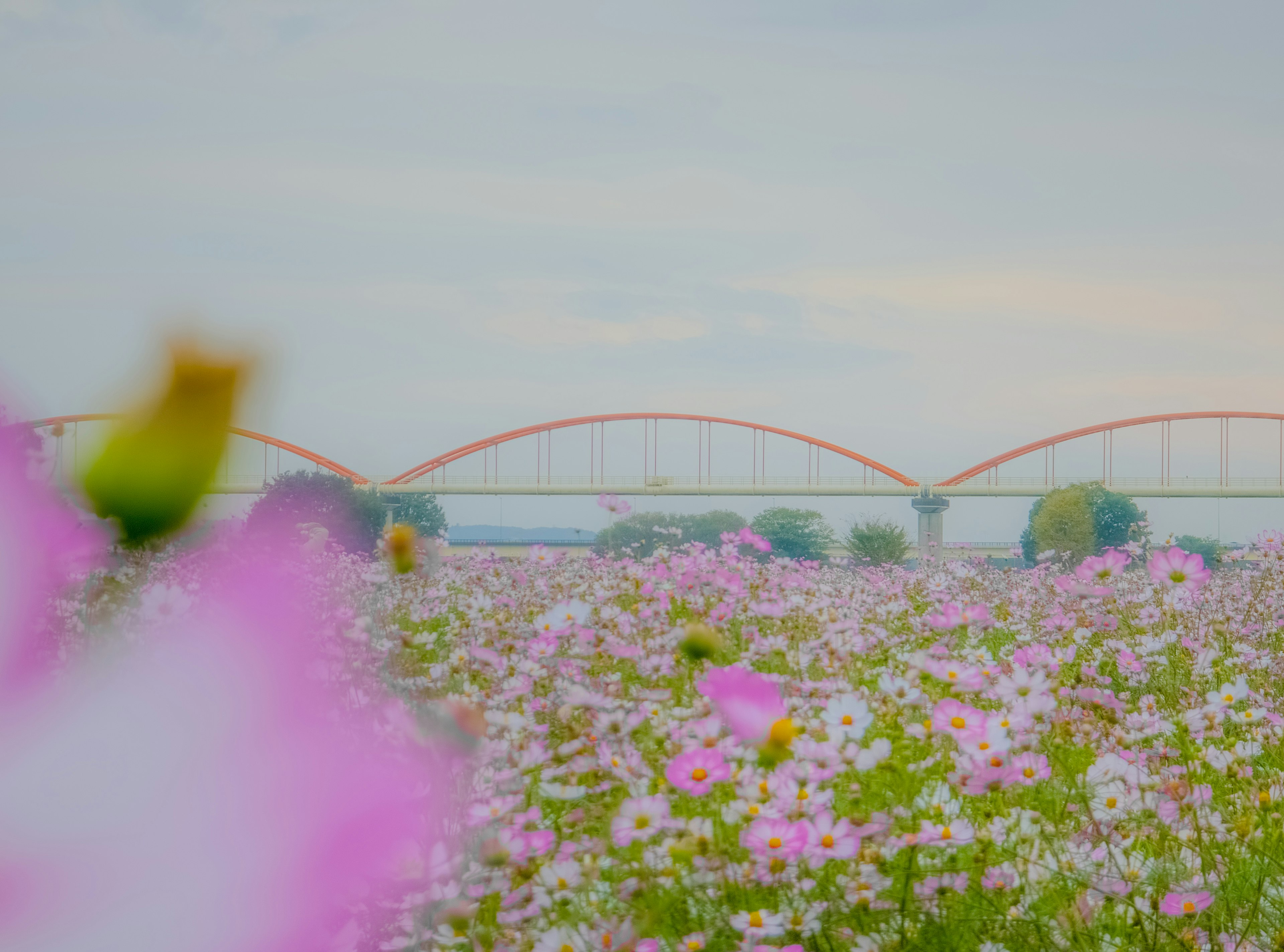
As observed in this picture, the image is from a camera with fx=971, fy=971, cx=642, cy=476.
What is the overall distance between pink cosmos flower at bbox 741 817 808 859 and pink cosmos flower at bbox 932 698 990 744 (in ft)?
1.16

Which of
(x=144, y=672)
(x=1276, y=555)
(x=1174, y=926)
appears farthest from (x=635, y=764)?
(x=1276, y=555)

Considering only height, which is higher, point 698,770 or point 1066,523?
point 698,770

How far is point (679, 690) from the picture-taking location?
339cm

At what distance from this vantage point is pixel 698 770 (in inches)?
66.6

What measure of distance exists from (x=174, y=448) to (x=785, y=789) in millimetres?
1487

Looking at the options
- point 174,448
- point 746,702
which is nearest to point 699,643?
point 746,702

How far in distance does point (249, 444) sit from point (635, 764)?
1.74 m

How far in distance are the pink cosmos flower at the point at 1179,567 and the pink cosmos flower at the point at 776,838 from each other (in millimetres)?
1772

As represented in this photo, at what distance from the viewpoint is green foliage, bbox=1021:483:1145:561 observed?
38.6 m

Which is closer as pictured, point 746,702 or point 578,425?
point 746,702

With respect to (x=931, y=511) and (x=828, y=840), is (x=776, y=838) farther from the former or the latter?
(x=931, y=511)

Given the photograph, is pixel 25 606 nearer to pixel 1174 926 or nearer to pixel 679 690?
pixel 1174 926

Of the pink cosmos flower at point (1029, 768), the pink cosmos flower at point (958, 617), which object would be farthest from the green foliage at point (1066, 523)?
the pink cosmos flower at point (1029, 768)

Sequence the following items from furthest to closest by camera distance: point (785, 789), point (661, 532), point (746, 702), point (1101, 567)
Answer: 1. point (661, 532)
2. point (1101, 567)
3. point (785, 789)
4. point (746, 702)
